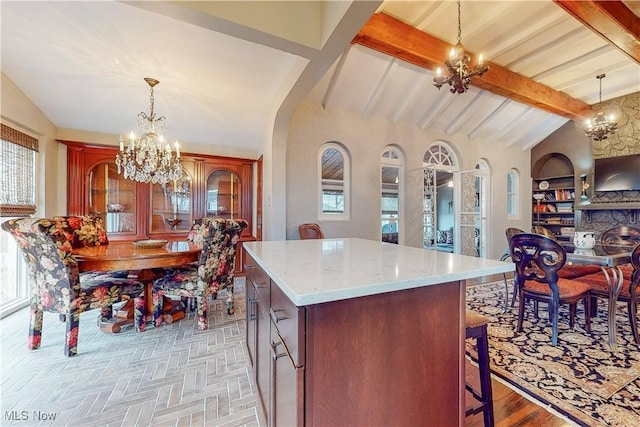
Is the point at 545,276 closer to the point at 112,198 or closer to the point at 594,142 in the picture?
the point at 112,198

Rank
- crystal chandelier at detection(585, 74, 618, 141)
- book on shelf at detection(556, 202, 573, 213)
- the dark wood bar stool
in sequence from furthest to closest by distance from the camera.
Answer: book on shelf at detection(556, 202, 573, 213)
crystal chandelier at detection(585, 74, 618, 141)
the dark wood bar stool

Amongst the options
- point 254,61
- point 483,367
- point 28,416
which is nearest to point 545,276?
point 483,367

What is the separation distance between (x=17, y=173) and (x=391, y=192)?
527 cm

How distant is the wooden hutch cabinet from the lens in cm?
369

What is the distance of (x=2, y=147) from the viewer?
279 cm

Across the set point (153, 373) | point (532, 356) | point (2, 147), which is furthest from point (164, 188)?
point (532, 356)

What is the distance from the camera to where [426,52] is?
334 centimetres

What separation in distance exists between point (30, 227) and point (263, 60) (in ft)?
7.76

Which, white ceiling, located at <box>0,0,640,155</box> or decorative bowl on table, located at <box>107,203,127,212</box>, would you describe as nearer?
white ceiling, located at <box>0,0,640,155</box>

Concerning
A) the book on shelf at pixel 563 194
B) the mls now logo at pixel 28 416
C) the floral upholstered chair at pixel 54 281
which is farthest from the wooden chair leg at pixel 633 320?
the book on shelf at pixel 563 194

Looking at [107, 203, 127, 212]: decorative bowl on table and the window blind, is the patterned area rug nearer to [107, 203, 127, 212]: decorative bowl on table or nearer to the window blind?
[107, 203, 127, 212]: decorative bowl on table

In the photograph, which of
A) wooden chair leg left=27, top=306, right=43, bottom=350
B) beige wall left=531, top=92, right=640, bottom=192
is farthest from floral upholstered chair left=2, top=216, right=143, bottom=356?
beige wall left=531, top=92, right=640, bottom=192

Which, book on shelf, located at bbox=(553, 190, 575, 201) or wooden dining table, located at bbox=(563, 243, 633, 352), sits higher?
book on shelf, located at bbox=(553, 190, 575, 201)

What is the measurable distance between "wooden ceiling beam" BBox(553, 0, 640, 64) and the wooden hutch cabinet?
4465 millimetres
